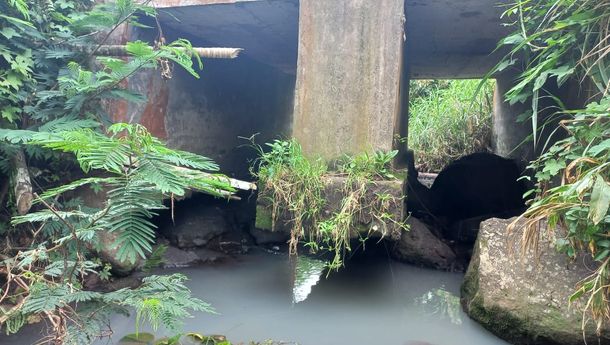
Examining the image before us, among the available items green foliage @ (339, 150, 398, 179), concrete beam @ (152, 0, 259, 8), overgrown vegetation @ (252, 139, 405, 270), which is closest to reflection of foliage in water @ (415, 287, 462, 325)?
overgrown vegetation @ (252, 139, 405, 270)

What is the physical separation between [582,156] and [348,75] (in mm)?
1565

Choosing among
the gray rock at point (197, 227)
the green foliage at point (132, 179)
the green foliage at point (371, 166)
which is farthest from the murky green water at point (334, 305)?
the green foliage at point (132, 179)

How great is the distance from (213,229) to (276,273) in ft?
3.91

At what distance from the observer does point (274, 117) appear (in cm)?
662

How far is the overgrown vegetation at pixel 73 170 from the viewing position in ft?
6.42

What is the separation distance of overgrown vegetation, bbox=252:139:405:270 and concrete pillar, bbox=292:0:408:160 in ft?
0.56

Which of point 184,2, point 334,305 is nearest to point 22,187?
Result: point 184,2

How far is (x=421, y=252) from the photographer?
438 centimetres

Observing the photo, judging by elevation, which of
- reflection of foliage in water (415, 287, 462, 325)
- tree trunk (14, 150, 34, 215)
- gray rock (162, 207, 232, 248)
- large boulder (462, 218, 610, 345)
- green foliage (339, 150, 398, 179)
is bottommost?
reflection of foliage in water (415, 287, 462, 325)

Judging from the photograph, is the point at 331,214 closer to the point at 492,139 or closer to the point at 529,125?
the point at 529,125

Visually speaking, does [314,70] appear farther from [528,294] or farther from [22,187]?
[22,187]

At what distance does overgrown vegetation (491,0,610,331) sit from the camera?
7.39 feet

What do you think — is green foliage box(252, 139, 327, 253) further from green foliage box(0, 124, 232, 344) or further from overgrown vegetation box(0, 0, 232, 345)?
green foliage box(0, 124, 232, 344)

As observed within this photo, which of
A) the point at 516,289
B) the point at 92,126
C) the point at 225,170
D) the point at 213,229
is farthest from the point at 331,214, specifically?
the point at 225,170
